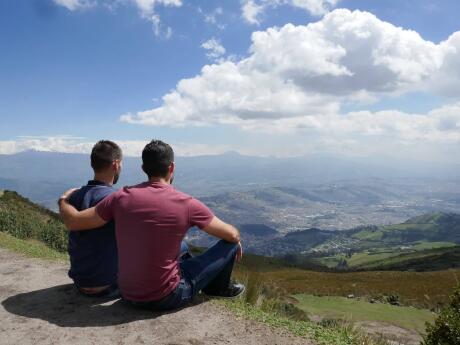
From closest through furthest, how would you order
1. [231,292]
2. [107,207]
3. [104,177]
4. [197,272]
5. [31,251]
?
[107,207]
[197,272]
[104,177]
[231,292]
[31,251]

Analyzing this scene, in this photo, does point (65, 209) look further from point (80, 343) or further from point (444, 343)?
point (444, 343)

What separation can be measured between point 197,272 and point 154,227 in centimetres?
115

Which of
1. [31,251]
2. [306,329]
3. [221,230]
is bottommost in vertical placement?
[31,251]

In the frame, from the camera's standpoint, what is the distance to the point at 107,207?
6074 mm

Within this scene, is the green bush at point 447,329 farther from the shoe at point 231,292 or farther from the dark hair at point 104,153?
the dark hair at point 104,153

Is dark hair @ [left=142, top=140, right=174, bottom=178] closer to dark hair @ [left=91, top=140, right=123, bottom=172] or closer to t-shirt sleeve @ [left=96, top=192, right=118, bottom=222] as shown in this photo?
t-shirt sleeve @ [left=96, top=192, right=118, bottom=222]

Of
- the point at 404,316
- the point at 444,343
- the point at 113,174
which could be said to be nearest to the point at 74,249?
the point at 113,174

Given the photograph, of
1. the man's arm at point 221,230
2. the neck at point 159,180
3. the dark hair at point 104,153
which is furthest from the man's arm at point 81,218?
the man's arm at point 221,230

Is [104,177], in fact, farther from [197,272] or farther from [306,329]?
[306,329]

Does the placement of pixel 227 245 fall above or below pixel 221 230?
below

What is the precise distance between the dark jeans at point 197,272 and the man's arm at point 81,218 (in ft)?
4.37

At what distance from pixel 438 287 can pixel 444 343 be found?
32088 millimetres

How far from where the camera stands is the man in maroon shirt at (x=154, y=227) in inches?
228

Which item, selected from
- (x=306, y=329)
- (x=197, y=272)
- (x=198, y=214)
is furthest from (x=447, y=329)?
(x=198, y=214)
